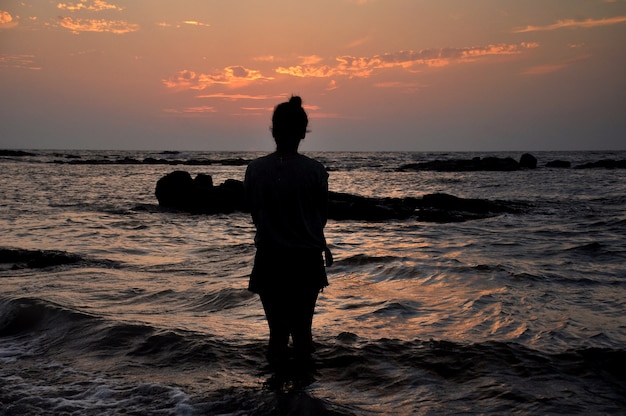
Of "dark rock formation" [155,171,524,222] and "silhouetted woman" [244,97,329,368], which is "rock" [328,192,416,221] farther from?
"silhouetted woman" [244,97,329,368]

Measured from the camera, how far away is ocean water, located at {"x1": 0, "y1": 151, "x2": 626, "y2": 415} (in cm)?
405

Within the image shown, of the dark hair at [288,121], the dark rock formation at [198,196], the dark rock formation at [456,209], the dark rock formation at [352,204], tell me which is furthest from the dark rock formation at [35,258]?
the dark rock formation at [456,209]

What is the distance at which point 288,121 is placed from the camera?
12.2 feet

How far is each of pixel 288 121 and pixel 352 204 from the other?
15.0 m

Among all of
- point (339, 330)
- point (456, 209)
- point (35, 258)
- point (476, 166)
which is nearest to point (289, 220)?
point (339, 330)

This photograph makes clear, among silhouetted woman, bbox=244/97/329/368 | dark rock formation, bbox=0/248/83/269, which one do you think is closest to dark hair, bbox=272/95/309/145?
silhouetted woman, bbox=244/97/329/368

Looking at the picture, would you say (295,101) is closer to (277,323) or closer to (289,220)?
(289,220)

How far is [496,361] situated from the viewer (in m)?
4.85

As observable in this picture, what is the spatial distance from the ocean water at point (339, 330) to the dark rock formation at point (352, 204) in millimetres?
5462

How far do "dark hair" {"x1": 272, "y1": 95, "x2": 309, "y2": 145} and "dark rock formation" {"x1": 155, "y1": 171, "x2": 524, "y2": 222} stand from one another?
14.2 meters

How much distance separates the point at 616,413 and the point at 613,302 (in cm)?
369

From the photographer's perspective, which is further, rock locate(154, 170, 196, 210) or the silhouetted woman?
rock locate(154, 170, 196, 210)

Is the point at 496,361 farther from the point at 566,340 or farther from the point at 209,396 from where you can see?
the point at 209,396

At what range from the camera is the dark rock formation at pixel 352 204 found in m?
18.2
